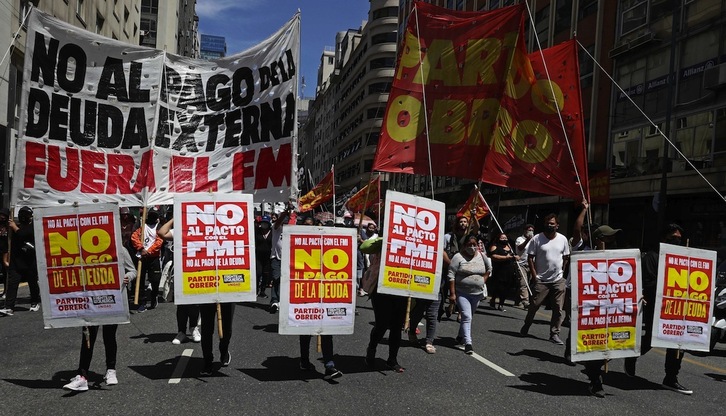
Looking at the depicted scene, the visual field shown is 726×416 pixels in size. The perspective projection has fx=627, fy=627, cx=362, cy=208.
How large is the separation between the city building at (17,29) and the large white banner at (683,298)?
11.4 meters

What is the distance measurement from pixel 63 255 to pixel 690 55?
22.7m

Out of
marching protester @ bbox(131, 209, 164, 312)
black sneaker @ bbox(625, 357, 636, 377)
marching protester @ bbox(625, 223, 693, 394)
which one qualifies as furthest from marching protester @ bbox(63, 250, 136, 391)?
black sneaker @ bbox(625, 357, 636, 377)

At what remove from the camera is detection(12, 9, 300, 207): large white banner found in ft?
23.1

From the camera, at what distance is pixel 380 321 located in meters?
7.21

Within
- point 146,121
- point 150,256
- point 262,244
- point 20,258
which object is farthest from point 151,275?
point 146,121

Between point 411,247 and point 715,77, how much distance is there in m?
17.9

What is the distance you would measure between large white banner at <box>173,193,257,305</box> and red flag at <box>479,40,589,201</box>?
4.41m

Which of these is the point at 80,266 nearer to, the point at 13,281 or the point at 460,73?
the point at 13,281

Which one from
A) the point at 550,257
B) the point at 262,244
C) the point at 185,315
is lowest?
the point at 185,315

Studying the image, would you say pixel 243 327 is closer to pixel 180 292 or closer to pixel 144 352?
pixel 144 352

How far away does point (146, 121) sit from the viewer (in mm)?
7492

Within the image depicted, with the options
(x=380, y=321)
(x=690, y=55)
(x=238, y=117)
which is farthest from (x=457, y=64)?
(x=690, y=55)

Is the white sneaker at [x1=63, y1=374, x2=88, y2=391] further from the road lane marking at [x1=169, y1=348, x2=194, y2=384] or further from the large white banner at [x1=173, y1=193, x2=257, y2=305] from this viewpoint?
the large white banner at [x1=173, y1=193, x2=257, y2=305]

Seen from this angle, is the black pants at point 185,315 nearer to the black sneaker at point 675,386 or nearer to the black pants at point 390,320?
the black pants at point 390,320
